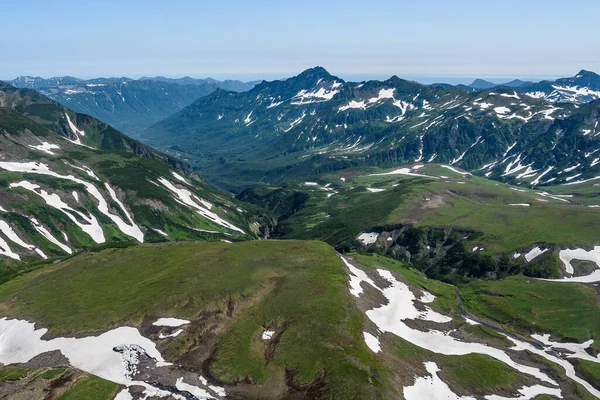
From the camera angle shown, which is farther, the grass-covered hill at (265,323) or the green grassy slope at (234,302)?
the green grassy slope at (234,302)

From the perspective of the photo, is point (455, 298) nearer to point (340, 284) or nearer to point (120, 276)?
point (340, 284)

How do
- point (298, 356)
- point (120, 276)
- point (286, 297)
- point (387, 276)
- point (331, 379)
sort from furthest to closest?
point (387, 276)
point (120, 276)
point (286, 297)
point (298, 356)
point (331, 379)

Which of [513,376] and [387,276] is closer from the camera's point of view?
[513,376]

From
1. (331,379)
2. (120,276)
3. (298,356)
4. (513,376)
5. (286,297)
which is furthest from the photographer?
(120,276)

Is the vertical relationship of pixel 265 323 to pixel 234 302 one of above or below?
below

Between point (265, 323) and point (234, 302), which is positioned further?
point (234, 302)

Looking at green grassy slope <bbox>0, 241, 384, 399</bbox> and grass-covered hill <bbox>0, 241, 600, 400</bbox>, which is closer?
grass-covered hill <bbox>0, 241, 600, 400</bbox>

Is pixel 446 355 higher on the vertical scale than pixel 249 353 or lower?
lower

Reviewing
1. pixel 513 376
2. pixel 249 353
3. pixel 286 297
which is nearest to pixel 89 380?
pixel 249 353

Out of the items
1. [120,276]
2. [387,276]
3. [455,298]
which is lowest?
[455,298]

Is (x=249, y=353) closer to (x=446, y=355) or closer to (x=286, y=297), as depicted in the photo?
(x=286, y=297)
